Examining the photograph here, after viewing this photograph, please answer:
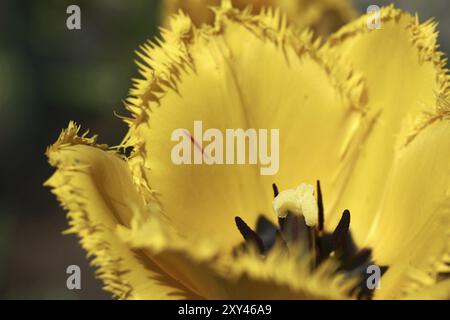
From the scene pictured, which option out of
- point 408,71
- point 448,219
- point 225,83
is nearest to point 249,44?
point 225,83

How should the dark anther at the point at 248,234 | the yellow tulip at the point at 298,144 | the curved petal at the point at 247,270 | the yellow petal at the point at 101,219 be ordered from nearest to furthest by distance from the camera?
the curved petal at the point at 247,270 → the yellow petal at the point at 101,219 → the yellow tulip at the point at 298,144 → the dark anther at the point at 248,234

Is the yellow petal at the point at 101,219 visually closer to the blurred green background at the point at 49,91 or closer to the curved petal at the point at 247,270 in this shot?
the curved petal at the point at 247,270

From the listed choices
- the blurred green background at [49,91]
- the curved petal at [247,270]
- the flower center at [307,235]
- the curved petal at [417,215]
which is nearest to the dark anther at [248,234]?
the flower center at [307,235]

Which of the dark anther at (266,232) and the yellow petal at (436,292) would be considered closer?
the yellow petal at (436,292)

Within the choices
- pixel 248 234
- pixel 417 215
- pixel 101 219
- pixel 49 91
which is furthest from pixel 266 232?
pixel 49 91

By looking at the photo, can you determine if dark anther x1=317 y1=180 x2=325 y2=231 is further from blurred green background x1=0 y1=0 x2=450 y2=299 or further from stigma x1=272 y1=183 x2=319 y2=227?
blurred green background x1=0 y1=0 x2=450 y2=299

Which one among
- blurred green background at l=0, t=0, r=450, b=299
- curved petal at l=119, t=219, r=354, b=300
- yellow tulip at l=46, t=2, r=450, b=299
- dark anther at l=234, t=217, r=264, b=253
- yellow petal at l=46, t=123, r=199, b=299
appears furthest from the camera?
blurred green background at l=0, t=0, r=450, b=299

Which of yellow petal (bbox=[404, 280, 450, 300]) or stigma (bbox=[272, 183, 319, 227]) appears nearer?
yellow petal (bbox=[404, 280, 450, 300])

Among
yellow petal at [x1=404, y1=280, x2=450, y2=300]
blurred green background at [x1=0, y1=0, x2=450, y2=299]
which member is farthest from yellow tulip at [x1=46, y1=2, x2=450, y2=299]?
blurred green background at [x1=0, y1=0, x2=450, y2=299]
